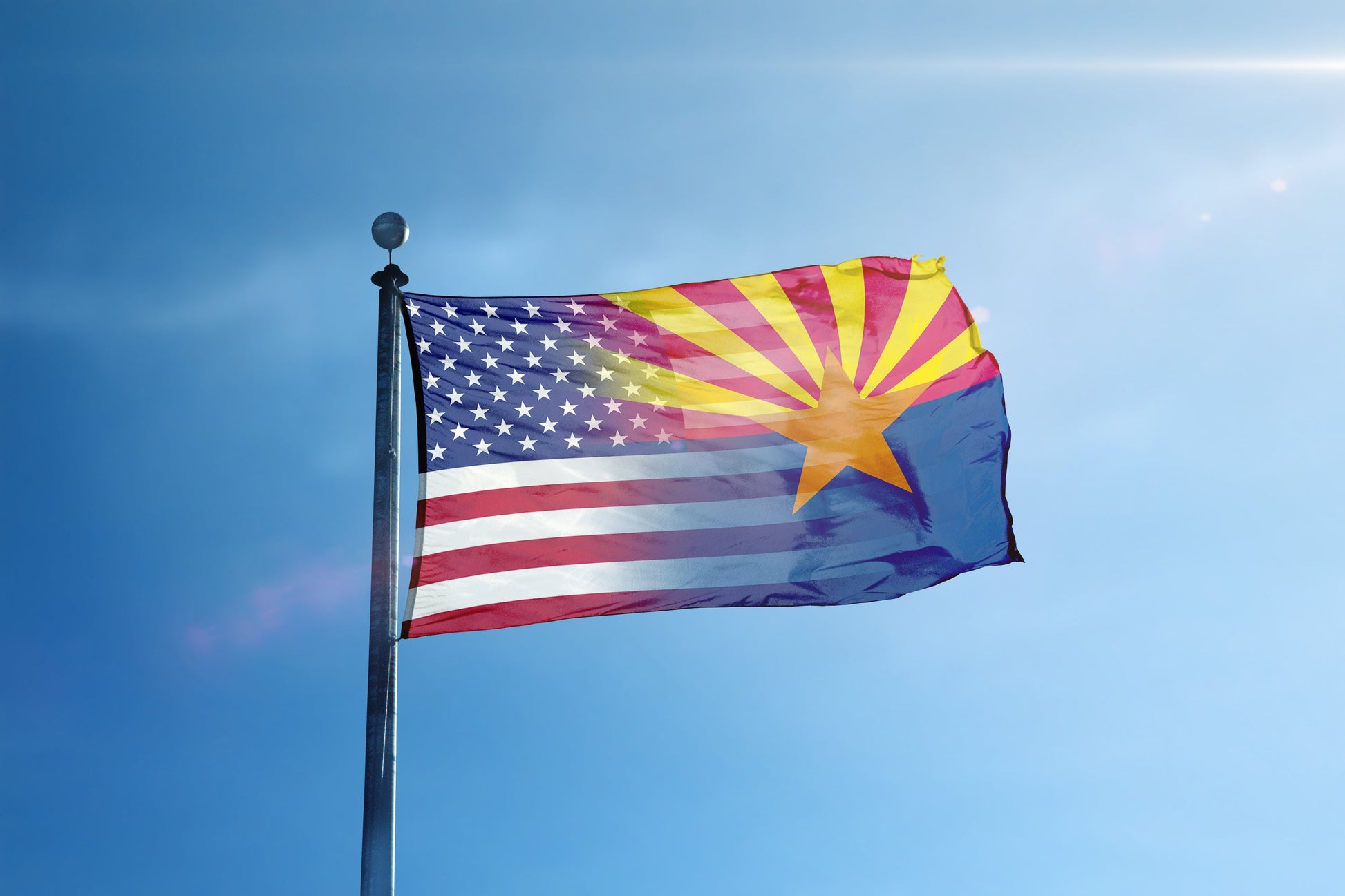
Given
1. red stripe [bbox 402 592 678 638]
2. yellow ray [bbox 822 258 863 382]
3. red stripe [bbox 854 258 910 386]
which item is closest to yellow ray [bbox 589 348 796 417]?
yellow ray [bbox 822 258 863 382]

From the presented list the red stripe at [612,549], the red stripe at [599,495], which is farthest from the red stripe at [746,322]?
the red stripe at [612,549]

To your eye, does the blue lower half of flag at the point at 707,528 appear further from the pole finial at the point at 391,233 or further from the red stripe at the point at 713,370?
the pole finial at the point at 391,233

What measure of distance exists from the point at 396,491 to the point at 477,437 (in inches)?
67.3

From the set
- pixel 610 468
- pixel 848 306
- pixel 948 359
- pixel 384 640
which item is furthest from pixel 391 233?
pixel 948 359

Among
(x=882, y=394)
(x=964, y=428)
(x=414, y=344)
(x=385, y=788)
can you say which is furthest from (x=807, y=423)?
(x=385, y=788)

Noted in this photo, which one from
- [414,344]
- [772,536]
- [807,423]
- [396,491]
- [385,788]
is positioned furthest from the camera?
[807,423]

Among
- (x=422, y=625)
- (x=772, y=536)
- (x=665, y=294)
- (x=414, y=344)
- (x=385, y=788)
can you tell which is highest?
(x=665, y=294)

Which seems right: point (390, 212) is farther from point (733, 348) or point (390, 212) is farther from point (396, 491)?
point (733, 348)

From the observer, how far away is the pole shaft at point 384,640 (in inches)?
351

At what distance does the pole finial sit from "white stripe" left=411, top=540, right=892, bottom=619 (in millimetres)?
3556

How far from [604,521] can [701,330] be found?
9.65ft

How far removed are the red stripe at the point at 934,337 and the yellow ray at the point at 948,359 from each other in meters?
0.04

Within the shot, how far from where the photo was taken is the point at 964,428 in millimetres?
13688

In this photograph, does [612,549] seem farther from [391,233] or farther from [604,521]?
[391,233]
